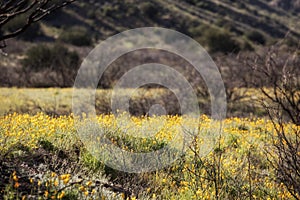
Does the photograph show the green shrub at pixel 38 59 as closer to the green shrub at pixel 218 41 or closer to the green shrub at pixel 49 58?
the green shrub at pixel 49 58

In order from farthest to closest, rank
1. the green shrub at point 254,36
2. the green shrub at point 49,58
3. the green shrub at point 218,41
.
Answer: the green shrub at point 254,36 < the green shrub at point 218,41 < the green shrub at point 49,58

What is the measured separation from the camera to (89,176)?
5047 millimetres

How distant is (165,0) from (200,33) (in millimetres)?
17565

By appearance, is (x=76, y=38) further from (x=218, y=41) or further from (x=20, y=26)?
(x=218, y=41)

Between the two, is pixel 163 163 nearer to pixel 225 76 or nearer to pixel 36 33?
pixel 225 76

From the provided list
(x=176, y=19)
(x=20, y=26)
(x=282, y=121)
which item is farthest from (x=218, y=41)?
(x=282, y=121)

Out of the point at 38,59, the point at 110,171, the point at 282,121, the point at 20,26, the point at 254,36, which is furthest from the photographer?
the point at 254,36

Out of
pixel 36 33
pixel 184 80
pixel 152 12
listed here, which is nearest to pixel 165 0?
pixel 152 12

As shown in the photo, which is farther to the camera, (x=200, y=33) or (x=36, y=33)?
(x=200, y=33)

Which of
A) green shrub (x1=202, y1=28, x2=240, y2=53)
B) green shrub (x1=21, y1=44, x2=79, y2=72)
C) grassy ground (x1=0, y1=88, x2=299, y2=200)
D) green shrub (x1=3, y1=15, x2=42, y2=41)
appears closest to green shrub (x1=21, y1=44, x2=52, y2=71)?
green shrub (x1=21, y1=44, x2=79, y2=72)

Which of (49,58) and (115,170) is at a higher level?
(49,58)

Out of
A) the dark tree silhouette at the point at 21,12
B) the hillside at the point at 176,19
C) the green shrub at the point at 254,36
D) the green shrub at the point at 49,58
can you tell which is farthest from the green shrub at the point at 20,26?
the dark tree silhouette at the point at 21,12

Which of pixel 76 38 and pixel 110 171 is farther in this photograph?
pixel 76 38

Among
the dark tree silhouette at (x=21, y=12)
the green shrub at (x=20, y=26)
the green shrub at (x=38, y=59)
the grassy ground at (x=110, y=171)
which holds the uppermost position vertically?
the green shrub at (x=20, y=26)
